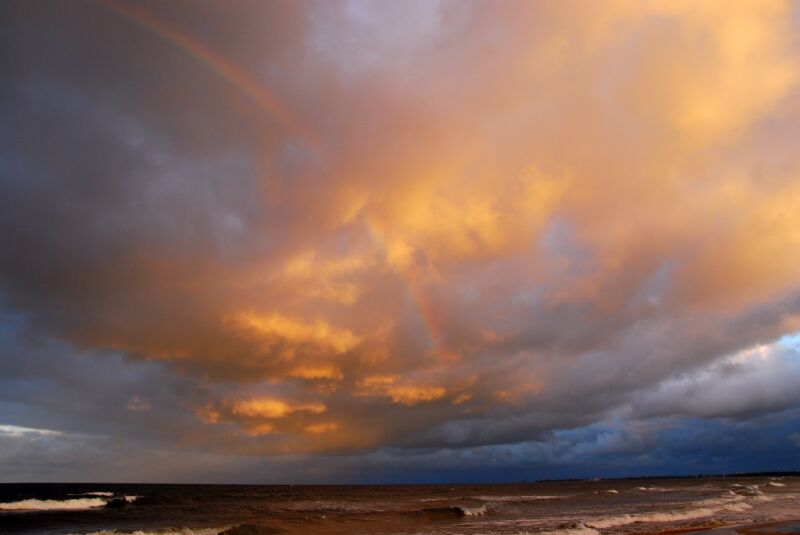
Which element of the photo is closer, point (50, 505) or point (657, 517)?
point (657, 517)

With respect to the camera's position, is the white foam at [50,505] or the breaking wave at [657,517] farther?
the white foam at [50,505]

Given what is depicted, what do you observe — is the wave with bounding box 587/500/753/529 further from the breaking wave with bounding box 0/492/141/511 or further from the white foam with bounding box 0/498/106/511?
the white foam with bounding box 0/498/106/511

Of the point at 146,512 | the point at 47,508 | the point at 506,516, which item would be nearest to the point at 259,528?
the point at 506,516

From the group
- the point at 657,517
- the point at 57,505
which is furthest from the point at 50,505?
the point at 657,517

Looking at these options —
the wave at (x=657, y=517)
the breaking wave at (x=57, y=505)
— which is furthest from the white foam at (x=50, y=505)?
the wave at (x=657, y=517)

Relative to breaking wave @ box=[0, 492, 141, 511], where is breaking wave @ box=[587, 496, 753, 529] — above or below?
below

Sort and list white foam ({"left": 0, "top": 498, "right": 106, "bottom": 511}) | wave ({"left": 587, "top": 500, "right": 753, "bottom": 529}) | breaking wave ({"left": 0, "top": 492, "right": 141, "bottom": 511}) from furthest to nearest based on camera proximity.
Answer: white foam ({"left": 0, "top": 498, "right": 106, "bottom": 511}) → breaking wave ({"left": 0, "top": 492, "right": 141, "bottom": 511}) → wave ({"left": 587, "top": 500, "right": 753, "bottom": 529})

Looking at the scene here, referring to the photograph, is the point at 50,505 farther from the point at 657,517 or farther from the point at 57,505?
the point at 657,517

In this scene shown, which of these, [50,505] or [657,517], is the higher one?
[50,505]

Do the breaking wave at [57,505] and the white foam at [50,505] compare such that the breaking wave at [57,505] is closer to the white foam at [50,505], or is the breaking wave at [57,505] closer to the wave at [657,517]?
the white foam at [50,505]

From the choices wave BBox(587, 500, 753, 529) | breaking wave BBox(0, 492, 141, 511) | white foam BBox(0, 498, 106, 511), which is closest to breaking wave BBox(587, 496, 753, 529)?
wave BBox(587, 500, 753, 529)

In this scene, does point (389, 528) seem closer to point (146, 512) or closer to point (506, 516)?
point (506, 516)

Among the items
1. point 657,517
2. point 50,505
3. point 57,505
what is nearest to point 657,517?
point 657,517

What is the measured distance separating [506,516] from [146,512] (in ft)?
121
